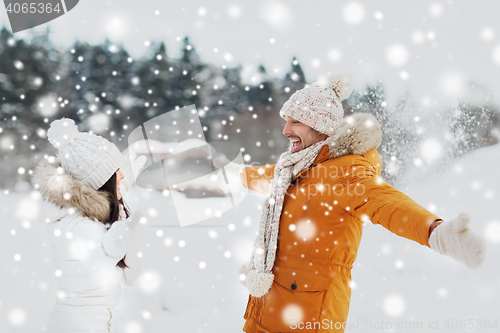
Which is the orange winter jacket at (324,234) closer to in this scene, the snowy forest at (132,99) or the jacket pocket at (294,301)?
the jacket pocket at (294,301)

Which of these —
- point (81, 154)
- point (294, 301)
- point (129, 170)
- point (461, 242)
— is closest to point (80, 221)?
point (81, 154)

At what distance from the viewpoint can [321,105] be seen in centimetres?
157

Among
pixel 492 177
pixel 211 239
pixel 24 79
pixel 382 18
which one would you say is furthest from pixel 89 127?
pixel 492 177

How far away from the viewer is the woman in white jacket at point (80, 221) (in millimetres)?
1302

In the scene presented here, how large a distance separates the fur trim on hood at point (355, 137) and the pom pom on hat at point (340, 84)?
159 millimetres

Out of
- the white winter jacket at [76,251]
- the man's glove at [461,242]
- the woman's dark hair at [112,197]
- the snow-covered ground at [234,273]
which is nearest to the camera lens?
the man's glove at [461,242]

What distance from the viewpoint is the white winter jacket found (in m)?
1.29

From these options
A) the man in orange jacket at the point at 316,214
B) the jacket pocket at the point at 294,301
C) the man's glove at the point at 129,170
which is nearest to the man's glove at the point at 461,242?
the man in orange jacket at the point at 316,214

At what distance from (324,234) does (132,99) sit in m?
4.74

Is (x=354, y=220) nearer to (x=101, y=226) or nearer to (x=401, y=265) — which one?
(x=101, y=226)

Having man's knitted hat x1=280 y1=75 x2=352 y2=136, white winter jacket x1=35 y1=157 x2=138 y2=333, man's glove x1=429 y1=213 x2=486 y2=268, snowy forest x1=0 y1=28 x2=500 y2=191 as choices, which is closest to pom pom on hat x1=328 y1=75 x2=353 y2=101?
man's knitted hat x1=280 y1=75 x2=352 y2=136

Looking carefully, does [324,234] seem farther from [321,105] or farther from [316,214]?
[321,105]

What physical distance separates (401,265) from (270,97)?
294 centimetres

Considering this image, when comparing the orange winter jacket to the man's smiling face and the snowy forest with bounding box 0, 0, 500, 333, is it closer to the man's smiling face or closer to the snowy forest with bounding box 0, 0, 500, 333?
the man's smiling face
